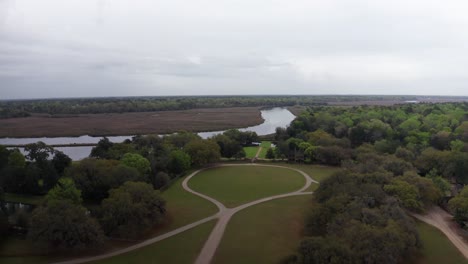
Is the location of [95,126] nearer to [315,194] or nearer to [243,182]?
[243,182]

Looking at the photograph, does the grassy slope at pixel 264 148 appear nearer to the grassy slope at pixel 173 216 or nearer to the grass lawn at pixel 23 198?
the grassy slope at pixel 173 216

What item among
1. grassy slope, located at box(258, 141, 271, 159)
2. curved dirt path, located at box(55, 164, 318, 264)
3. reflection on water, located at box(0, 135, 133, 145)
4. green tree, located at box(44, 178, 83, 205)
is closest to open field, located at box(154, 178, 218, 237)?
curved dirt path, located at box(55, 164, 318, 264)

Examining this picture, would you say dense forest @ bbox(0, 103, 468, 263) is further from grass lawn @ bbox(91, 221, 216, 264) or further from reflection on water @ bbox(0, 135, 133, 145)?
reflection on water @ bbox(0, 135, 133, 145)

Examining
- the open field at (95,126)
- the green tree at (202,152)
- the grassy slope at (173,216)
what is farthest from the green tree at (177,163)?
the open field at (95,126)

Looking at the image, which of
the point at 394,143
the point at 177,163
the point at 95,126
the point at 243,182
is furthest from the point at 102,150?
the point at 95,126

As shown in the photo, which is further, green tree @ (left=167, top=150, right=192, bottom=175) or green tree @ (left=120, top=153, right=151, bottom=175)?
green tree @ (left=167, top=150, right=192, bottom=175)
